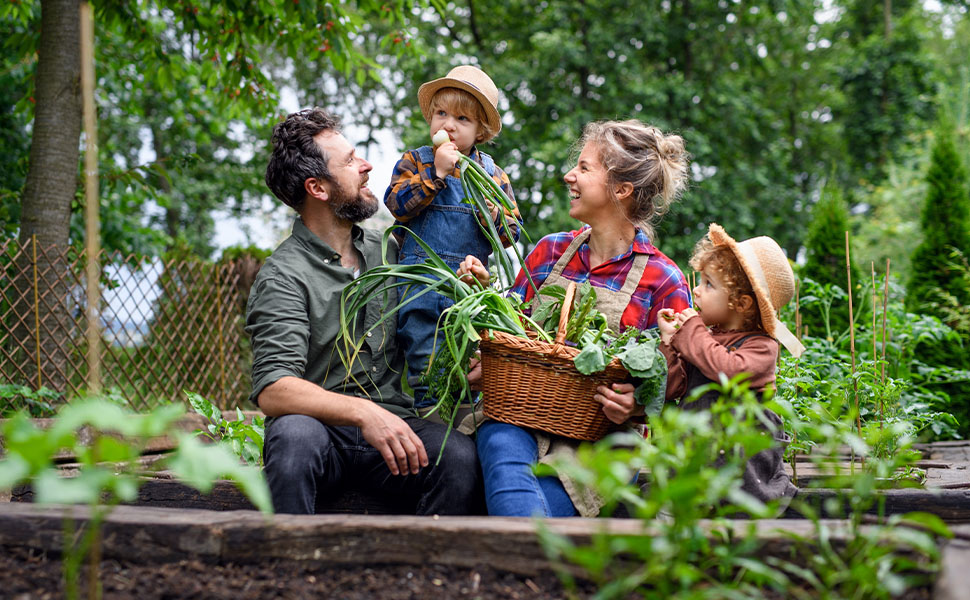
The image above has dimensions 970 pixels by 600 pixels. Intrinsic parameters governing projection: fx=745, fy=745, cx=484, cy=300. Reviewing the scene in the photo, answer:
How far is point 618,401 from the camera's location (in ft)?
6.02

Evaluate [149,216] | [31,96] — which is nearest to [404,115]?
[149,216]

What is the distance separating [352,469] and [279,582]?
34.3 inches

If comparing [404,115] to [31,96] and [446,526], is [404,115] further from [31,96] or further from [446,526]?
[446,526]

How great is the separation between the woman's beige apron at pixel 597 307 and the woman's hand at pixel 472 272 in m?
0.19

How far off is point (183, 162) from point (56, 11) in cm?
124

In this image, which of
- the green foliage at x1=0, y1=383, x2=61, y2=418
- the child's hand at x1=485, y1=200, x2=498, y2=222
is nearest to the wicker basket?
the child's hand at x1=485, y1=200, x2=498, y2=222

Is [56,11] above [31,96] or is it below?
above

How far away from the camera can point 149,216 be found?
53.8 ft

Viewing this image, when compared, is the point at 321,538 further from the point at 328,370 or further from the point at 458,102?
the point at 458,102

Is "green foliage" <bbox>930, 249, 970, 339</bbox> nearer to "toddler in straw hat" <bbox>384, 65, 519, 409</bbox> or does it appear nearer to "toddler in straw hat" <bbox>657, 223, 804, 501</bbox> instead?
"toddler in straw hat" <bbox>657, 223, 804, 501</bbox>

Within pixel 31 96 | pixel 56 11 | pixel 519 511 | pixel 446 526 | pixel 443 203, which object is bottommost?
pixel 519 511

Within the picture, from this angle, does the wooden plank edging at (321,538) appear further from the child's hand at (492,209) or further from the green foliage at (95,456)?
the child's hand at (492,209)

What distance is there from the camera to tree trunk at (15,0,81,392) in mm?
4438

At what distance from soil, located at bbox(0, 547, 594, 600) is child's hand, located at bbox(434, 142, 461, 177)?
122 cm
